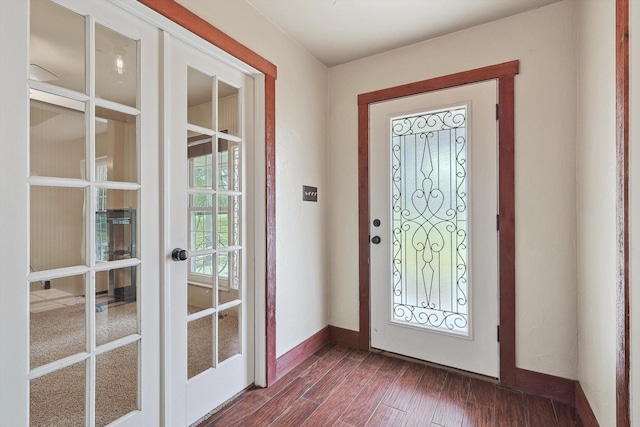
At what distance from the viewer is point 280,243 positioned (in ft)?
7.39

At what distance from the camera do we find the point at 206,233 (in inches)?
71.1

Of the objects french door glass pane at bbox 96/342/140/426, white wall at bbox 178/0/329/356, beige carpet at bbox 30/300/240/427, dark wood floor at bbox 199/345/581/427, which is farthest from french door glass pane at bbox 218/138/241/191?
dark wood floor at bbox 199/345/581/427

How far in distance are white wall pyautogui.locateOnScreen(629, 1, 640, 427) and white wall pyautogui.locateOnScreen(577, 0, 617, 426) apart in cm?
21

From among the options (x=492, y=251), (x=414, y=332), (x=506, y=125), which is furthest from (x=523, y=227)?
(x=414, y=332)

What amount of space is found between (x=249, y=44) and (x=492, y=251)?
2.15 meters

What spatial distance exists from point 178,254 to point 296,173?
3.72ft

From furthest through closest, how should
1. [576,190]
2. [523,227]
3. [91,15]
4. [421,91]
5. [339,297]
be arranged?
[339,297], [421,91], [523,227], [576,190], [91,15]

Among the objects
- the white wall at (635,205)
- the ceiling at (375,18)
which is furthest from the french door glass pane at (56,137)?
the white wall at (635,205)

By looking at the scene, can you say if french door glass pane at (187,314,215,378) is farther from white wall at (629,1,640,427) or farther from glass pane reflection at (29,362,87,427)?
white wall at (629,1,640,427)

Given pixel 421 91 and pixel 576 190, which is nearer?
pixel 576 190

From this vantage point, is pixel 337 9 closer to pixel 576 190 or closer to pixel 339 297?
pixel 576 190

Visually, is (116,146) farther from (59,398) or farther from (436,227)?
(436,227)

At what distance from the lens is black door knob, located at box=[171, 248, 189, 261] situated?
5.21ft

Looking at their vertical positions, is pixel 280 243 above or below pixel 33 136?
below
